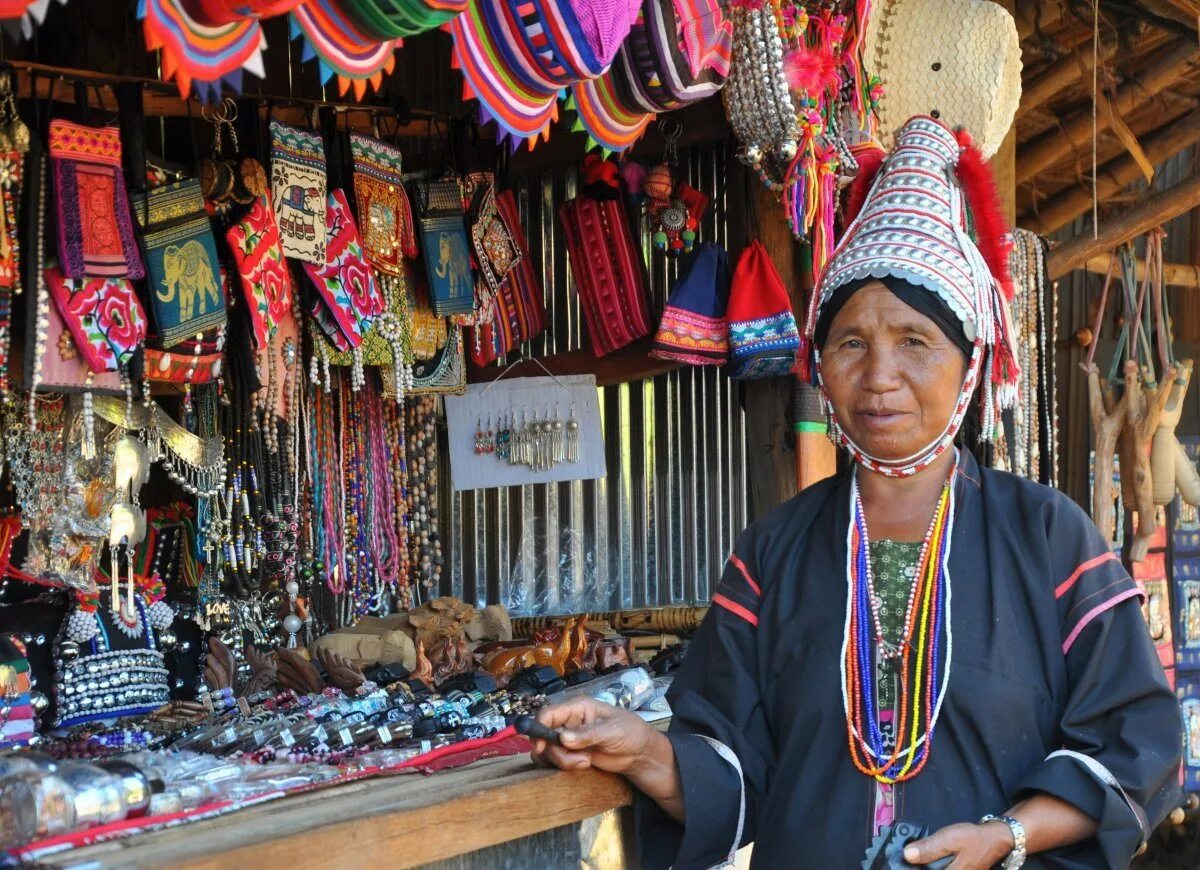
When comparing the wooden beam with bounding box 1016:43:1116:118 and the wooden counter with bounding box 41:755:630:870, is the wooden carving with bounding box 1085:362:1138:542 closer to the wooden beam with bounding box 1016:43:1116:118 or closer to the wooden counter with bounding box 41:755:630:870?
the wooden beam with bounding box 1016:43:1116:118

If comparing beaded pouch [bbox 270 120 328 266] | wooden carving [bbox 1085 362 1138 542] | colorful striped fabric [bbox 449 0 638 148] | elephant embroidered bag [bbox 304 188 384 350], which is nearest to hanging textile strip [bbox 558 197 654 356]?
elephant embroidered bag [bbox 304 188 384 350]

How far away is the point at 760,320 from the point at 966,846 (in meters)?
2.11

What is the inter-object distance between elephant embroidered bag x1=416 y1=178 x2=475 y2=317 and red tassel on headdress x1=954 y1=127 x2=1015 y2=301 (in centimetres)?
176

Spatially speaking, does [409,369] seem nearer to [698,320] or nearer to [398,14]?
[698,320]

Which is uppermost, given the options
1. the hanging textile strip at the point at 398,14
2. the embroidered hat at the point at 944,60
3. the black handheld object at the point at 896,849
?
the embroidered hat at the point at 944,60

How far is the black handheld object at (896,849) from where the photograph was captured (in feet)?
6.98

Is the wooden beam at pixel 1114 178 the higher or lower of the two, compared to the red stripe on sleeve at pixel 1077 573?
higher

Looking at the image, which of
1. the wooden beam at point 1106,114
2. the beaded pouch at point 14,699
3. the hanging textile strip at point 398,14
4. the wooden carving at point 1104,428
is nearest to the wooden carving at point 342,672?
the beaded pouch at point 14,699

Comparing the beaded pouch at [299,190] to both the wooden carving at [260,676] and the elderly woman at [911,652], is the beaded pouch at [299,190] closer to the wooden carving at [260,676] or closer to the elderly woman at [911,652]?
the wooden carving at [260,676]

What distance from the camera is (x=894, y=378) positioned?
7.82ft

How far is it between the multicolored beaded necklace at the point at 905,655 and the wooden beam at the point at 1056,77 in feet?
13.0

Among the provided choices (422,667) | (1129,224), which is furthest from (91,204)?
(1129,224)

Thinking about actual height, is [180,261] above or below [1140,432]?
above

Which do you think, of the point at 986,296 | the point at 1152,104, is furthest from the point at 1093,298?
the point at 986,296
